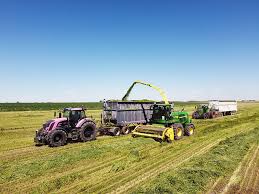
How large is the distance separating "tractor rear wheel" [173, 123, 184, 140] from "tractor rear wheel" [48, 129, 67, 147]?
739 centimetres

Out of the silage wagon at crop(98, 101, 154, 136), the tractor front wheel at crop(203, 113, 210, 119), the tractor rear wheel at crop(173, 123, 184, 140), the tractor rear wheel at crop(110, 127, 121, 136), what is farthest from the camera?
the tractor front wheel at crop(203, 113, 210, 119)

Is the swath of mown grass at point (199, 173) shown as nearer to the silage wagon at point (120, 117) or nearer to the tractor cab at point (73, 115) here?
the silage wagon at point (120, 117)

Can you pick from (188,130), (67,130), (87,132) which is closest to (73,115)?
(67,130)

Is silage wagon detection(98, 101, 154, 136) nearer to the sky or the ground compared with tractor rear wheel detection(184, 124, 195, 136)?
nearer to the sky

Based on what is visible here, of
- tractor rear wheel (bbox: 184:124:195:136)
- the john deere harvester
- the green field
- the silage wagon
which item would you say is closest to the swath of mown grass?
the green field

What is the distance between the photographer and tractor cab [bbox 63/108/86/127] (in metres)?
17.1

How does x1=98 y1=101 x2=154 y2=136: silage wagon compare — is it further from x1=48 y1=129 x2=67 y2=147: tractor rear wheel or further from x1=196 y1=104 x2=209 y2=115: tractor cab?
x1=196 y1=104 x2=209 y2=115: tractor cab

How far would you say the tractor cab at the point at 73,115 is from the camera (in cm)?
1714

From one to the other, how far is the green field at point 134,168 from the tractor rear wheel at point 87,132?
1245 mm

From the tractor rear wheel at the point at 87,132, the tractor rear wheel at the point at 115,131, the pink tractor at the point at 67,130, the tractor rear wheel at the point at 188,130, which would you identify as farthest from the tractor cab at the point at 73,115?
the tractor rear wheel at the point at 188,130

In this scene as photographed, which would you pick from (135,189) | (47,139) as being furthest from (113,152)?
(135,189)

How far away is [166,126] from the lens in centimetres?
1834

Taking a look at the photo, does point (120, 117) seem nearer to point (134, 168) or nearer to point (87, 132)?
point (87, 132)

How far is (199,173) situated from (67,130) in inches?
389
